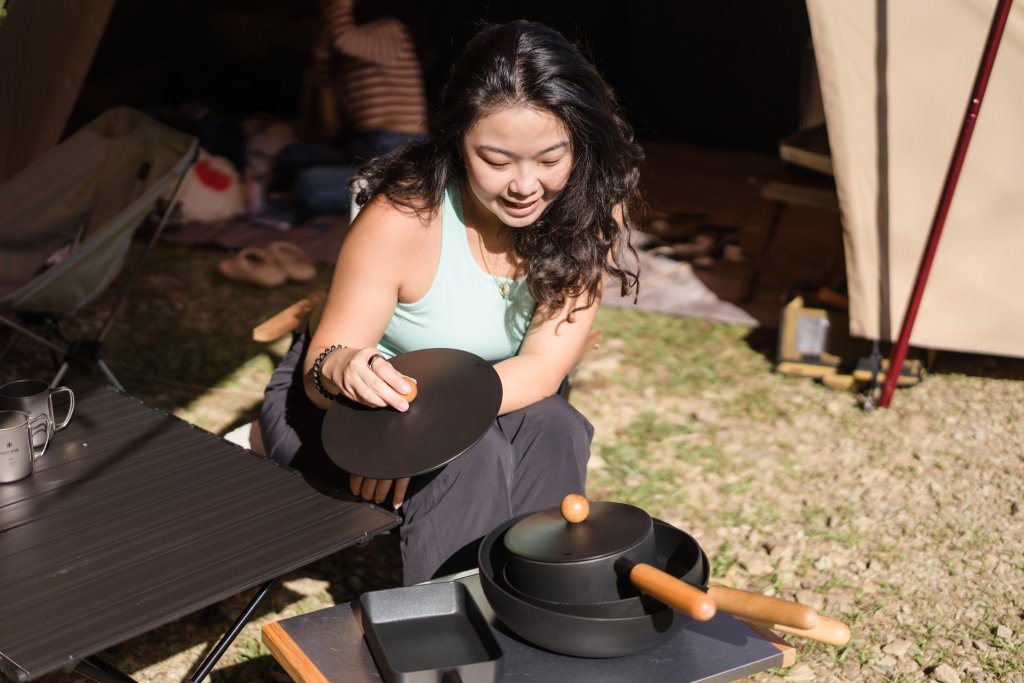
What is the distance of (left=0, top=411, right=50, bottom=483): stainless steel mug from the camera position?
78.3 inches

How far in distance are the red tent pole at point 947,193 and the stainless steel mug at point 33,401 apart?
2.53m

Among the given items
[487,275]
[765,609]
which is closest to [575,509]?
[765,609]

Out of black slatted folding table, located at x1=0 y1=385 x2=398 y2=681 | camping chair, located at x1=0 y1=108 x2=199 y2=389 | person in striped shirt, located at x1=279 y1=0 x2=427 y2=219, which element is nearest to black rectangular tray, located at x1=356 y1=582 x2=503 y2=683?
black slatted folding table, located at x1=0 y1=385 x2=398 y2=681

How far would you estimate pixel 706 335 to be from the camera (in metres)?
4.21

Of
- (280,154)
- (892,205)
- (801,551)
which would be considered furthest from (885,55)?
(280,154)

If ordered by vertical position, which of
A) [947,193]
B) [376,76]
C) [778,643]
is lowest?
[778,643]

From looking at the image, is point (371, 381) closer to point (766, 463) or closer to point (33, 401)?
point (33, 401)

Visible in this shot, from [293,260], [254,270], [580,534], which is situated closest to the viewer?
[580,534]

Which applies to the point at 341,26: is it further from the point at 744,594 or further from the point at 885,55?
the point at 744,594

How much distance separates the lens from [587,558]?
1.51 metres

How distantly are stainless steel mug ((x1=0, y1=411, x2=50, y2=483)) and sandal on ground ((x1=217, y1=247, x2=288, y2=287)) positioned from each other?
2.44 metres

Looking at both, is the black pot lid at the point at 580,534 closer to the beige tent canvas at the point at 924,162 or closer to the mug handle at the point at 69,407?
the mug handle at the point at 69,407

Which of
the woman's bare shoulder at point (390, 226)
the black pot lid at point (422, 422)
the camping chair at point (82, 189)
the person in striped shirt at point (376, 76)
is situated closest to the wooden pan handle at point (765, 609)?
the black pot lid at point (422, 422)

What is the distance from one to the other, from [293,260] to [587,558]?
132 inches
